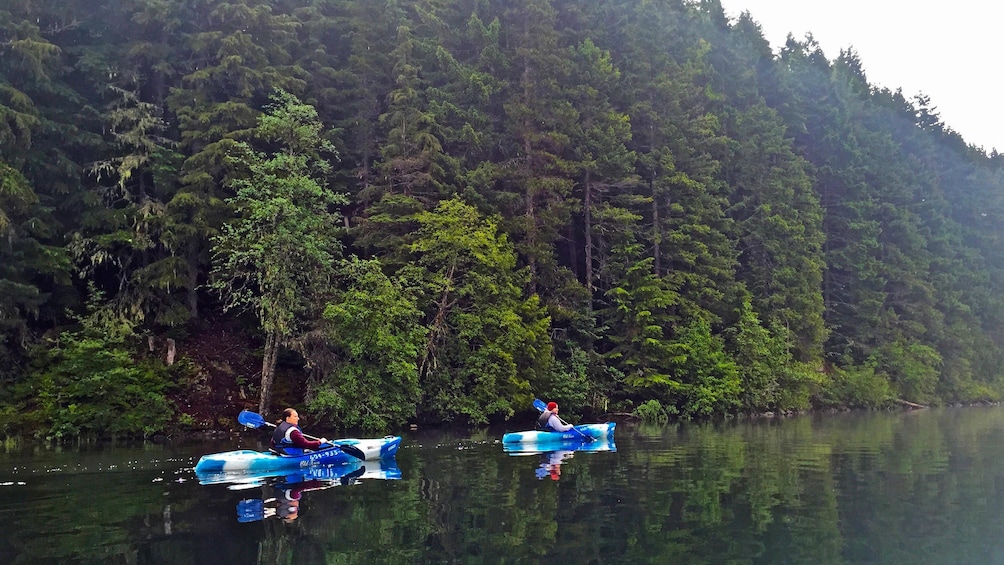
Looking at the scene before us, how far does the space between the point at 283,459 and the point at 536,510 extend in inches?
268

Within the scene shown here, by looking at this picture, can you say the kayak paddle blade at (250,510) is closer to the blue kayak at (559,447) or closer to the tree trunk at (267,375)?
the blue kayak at (559,447)

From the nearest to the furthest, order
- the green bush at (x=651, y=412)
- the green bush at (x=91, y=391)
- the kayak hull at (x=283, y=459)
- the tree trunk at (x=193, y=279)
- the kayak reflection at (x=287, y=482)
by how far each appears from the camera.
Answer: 1. the kayak reflection at (x=287, y=482)
2. the kayak hull at (x=283, y=459)
3. the green bush at (x=91, y=391)
4. the tree trunk at (x=193, y=279)
5. the green bush at (x=651, y=412)

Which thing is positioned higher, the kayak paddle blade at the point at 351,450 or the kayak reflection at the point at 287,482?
the kayak paddle blade at the point at 351,450

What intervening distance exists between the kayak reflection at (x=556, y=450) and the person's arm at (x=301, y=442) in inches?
190

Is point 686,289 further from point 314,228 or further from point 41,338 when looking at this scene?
point 41,338

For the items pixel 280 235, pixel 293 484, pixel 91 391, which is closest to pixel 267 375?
pixel 280 235

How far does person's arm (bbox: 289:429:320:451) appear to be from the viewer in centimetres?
1603

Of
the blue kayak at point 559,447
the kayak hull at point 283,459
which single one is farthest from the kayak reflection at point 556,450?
the kayak hull at point 283,459

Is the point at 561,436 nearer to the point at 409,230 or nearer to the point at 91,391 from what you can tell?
the point at 409,230

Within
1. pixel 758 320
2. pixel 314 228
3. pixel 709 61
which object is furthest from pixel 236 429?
pixel 709 61

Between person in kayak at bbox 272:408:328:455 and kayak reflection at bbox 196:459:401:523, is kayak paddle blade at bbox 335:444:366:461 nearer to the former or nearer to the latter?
kayak reflection at bbox 196:459:401:523

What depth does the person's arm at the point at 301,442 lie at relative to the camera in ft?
52.6

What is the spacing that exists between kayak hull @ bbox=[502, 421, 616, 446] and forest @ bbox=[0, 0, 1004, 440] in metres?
4.86

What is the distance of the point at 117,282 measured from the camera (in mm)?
26812
